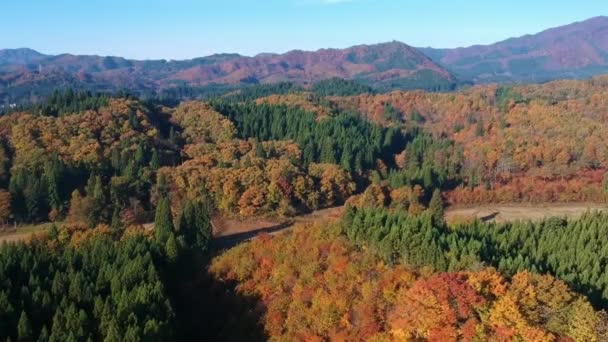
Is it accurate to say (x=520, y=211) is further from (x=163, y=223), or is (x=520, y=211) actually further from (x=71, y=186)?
(x=71, y=186)

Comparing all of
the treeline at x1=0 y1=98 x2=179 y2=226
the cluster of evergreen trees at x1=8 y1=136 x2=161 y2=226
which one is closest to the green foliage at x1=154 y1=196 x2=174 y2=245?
the cluster of evergreen trees at x1=8 y1=136 x2=161 y2=226

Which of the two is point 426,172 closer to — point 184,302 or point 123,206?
point 123,206

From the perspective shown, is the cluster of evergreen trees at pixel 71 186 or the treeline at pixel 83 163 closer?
the cluster of evergreen trees at pixel 71 186

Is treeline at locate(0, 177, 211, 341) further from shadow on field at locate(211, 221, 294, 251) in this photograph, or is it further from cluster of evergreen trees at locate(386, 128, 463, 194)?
cluster of evergreen trees at locate(386, 128, 463, 194)

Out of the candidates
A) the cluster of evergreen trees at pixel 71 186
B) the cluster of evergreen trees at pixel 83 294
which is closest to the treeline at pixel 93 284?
the cluster of evergreen trees at pixel 83 294

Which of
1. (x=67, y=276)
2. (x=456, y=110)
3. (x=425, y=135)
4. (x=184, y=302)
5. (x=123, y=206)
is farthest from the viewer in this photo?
(x=456, y=110)

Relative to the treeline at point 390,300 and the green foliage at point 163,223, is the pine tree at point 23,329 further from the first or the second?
the green foliage at point 163,223

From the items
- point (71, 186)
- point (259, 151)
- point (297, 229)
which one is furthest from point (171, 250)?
point (259, 151)

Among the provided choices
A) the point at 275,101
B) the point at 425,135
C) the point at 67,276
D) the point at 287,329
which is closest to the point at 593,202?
the point at 425,135
